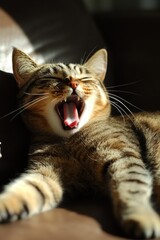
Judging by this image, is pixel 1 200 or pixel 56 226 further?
pixel 1 200

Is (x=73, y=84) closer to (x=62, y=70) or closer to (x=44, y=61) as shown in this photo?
(x=62, y=70)

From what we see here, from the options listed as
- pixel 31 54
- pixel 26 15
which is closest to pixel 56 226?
pixel 31 54

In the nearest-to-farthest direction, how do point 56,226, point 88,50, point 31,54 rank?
point 56,226 → point 31,54 → point 88,50

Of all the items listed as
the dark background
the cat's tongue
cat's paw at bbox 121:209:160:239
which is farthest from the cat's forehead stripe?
cat's paw at bbox 121:209:160:239

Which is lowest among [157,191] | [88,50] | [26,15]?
[157,191]

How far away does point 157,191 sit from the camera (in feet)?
4.15

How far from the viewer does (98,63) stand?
1.64 metres

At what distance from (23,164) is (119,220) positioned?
18.6 inches

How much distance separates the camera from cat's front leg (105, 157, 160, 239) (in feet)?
3.39

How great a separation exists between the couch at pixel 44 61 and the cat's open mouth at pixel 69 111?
161 millimetres

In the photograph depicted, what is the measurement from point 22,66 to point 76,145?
334 mm

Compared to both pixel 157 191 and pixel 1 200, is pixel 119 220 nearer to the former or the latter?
pixel 157 191

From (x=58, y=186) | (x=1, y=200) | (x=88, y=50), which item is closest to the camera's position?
(x=1, y=200)

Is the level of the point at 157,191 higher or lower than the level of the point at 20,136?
lower
